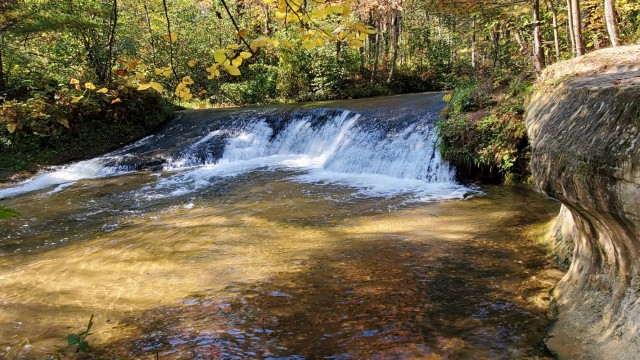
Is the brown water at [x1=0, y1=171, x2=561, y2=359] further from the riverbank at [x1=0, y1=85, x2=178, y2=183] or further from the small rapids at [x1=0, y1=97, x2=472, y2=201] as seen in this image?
the riverbank at [x1=0, y1=85, x2=178, y2=183]

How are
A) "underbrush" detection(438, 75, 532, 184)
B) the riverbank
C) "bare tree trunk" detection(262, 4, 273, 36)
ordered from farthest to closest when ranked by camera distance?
"bare tree trunk" detection(262, 4, 273, 36)
the riverbank
"underbrush" detection(438, 75, 532, 184)

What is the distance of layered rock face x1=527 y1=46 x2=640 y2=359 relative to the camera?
2.22 m

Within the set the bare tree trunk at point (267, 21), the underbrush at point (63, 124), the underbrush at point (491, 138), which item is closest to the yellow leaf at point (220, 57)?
the underbrush at point (491, 138)

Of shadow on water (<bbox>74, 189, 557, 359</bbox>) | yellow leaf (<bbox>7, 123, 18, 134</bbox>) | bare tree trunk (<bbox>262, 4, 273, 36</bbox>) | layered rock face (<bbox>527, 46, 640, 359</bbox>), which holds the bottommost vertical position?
shadow on water (<bbox>74, 189, 557, 359</bbox>)

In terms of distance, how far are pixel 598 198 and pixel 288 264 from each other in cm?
319

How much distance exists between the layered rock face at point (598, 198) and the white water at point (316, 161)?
4307mm

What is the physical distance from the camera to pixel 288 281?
4.39 m

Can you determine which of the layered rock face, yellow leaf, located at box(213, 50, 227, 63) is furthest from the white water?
yellow leaf, located at box(213, 50, 227, 63)

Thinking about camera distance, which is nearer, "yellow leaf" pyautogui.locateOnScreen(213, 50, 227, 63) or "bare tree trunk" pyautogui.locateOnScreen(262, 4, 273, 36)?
"yellow leaf" pyautogui.locateOnScreen(213, 50, 227, 63)

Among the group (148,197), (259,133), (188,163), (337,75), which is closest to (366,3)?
(337,75)

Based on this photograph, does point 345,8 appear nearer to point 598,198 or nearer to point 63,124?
point 598,198

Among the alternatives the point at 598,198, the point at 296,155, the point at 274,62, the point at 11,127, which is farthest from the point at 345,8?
the point at 274,62

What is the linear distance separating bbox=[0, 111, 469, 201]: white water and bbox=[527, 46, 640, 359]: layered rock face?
4.31 m

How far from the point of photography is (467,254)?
4.88 m
